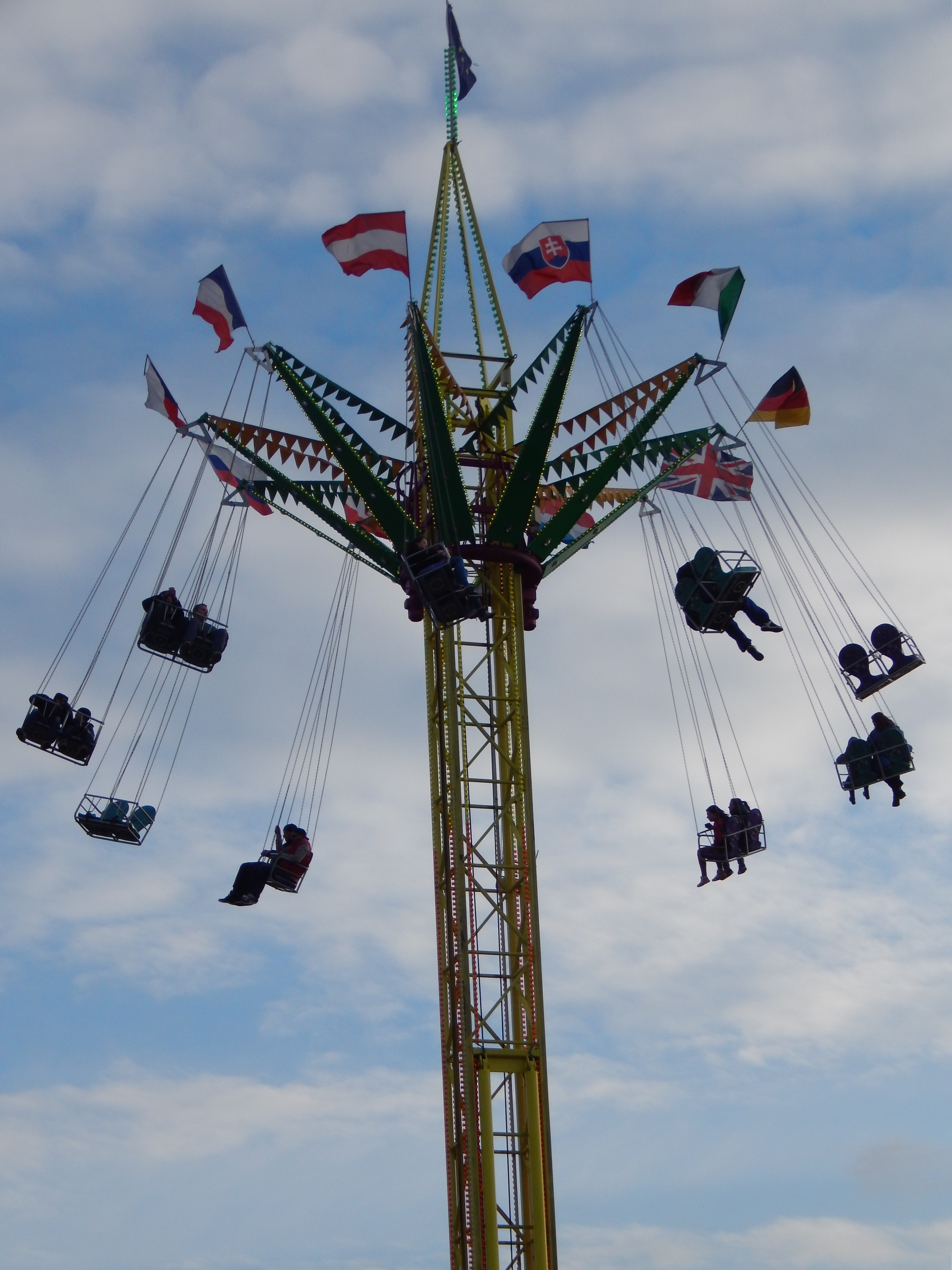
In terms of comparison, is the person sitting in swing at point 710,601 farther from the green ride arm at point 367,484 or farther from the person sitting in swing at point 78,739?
the person sitting in swing at point 78,739

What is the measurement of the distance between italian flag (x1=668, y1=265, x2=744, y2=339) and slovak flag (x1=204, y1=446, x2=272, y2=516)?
7.63 meters

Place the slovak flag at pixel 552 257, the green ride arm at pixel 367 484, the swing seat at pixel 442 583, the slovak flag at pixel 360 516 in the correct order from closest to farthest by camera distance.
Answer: the swing seat at pixel 442 583 → the green ride arm at pixel 367 484 → the slovak flag at pixel 552 257 → the slovak flag at pixel 360 516

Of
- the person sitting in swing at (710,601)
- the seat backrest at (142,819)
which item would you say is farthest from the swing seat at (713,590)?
the seat backrest at (142,819)

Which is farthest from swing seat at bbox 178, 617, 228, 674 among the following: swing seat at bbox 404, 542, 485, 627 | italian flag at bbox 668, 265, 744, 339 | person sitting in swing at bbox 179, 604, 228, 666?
italian flag at bbox 668, 265, 744, 339

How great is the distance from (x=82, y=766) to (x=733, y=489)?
39.8ft

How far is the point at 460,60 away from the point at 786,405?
1079 cm

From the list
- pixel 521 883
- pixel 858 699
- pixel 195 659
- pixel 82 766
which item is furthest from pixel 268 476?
pixel 858 699

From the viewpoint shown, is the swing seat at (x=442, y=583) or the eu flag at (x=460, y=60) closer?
the swing seat at (x=442, y=583)

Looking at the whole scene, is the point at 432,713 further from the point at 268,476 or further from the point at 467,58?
the point at 467,58

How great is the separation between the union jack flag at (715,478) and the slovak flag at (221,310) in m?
7.78

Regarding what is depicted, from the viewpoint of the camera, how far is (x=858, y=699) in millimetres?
29078

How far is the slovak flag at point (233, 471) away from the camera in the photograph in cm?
3238

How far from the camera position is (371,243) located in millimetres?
31625

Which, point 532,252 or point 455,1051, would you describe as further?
point 532,252
